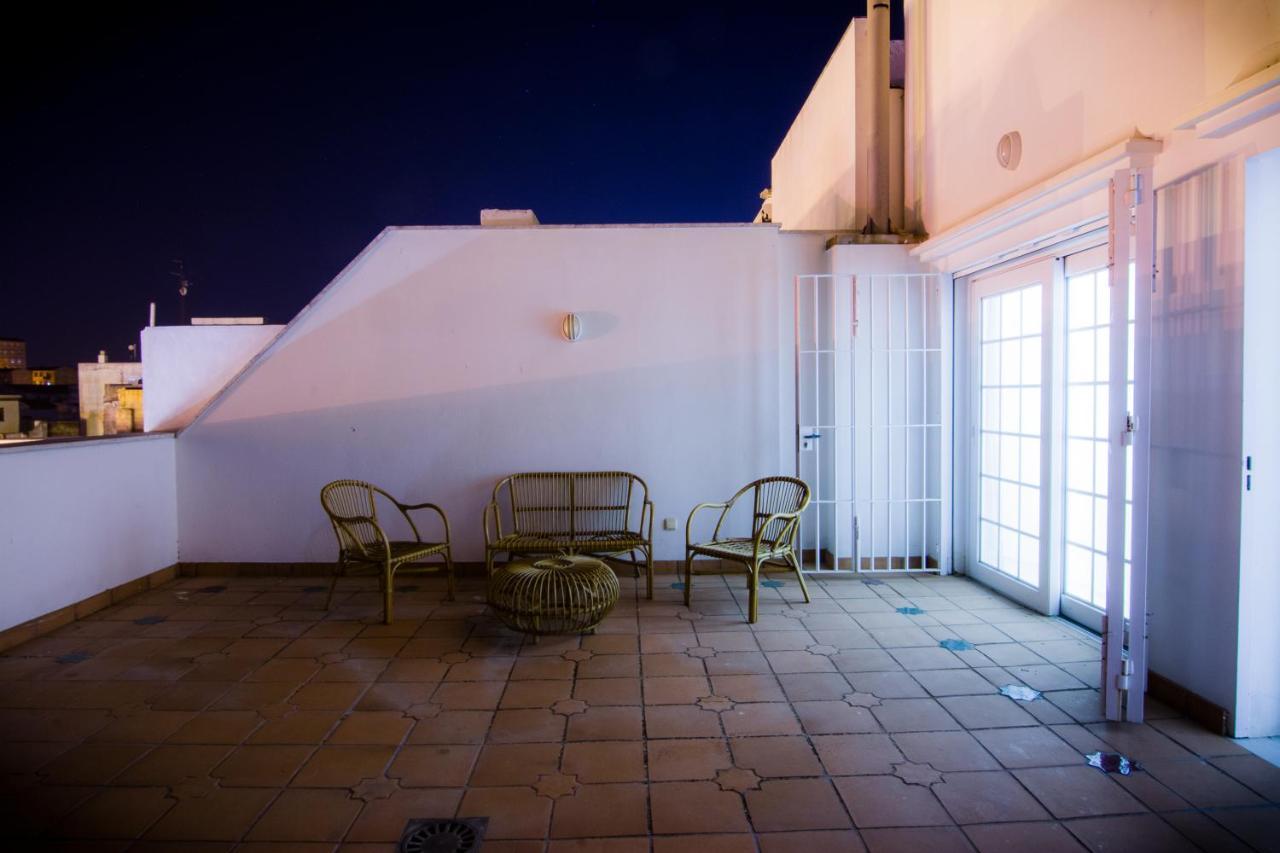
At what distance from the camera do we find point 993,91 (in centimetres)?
414

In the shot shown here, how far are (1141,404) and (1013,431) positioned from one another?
1.96m

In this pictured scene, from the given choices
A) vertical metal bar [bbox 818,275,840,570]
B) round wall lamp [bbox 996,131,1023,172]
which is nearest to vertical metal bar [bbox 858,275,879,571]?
vertical metal bar [bbox 818,275,840,570]

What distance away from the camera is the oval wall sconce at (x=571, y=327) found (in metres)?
5.23

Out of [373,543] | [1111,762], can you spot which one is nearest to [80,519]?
[373,543]

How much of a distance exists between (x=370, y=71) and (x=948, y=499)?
38.0ft

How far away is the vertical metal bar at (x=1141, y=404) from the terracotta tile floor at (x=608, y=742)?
370 mm

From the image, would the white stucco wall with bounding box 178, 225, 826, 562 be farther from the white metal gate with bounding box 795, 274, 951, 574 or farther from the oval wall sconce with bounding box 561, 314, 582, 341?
the white metal gate with bounding box 795, 274, 951, 574

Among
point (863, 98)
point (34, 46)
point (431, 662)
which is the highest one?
point (34, 46)

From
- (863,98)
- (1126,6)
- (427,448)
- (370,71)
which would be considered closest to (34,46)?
(370,71)

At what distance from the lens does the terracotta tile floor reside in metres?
2.08

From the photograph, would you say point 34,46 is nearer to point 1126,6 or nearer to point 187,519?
point 187,519

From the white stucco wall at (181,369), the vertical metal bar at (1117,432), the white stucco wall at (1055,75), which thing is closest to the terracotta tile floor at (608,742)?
the vertical metal bar at (1117,432)

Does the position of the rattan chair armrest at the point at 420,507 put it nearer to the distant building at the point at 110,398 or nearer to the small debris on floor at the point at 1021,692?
the small debris on floor at the point at 1021,692

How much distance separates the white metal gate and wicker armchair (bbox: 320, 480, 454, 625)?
2.89m
